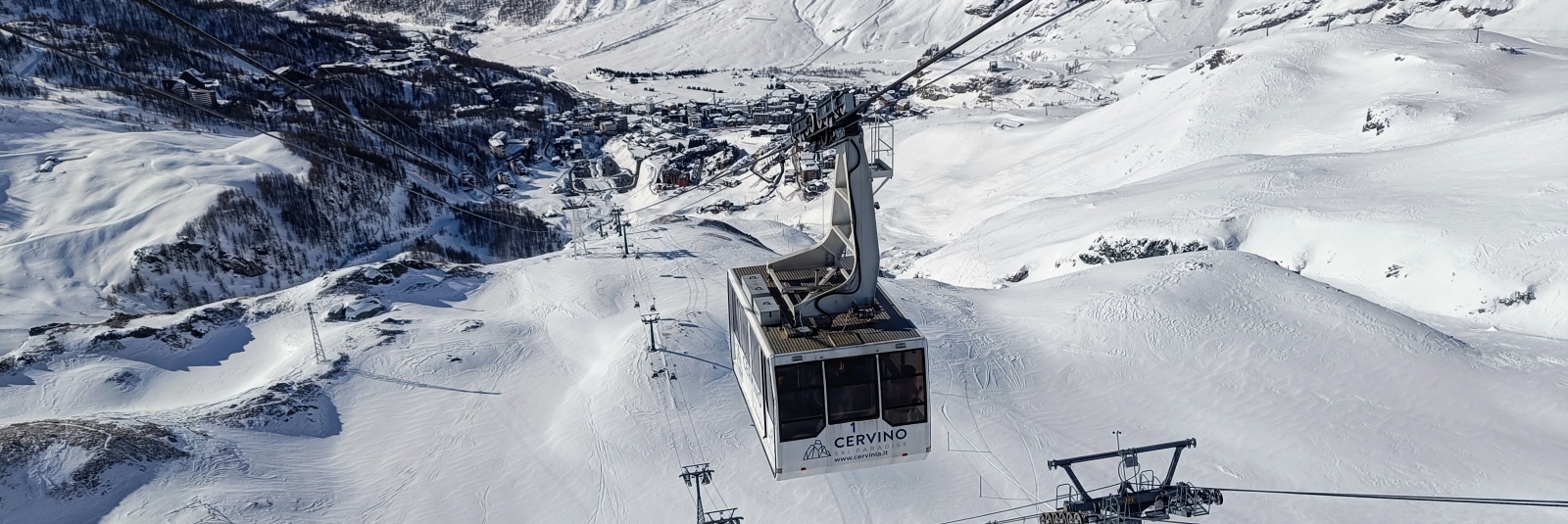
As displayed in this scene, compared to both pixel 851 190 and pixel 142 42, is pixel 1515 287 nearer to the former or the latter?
pixel 851 190

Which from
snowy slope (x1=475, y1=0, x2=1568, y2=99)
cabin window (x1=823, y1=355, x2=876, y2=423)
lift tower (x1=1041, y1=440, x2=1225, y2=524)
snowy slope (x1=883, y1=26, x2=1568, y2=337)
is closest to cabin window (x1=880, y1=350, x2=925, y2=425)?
cabin window (x1=823, y1=355, x2=876, y2=423)

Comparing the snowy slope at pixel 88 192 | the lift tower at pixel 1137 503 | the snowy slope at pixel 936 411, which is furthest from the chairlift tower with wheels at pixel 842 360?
the snowy slope at pixel 88 192

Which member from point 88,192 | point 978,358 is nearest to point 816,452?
point 978,358

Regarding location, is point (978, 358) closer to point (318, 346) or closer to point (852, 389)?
point (852, 389)

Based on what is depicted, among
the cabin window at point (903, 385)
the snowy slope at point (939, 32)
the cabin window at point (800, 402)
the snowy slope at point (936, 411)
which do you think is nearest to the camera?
the cabin window at point (800, 402)

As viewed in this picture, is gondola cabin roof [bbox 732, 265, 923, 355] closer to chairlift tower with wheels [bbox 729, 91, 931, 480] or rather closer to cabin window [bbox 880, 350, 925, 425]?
chairlift tower with wheels [bbox 729, 91, 931, 480]

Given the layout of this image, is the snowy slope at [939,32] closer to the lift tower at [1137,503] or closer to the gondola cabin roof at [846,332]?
the gondola cabin roof at [846,332]
